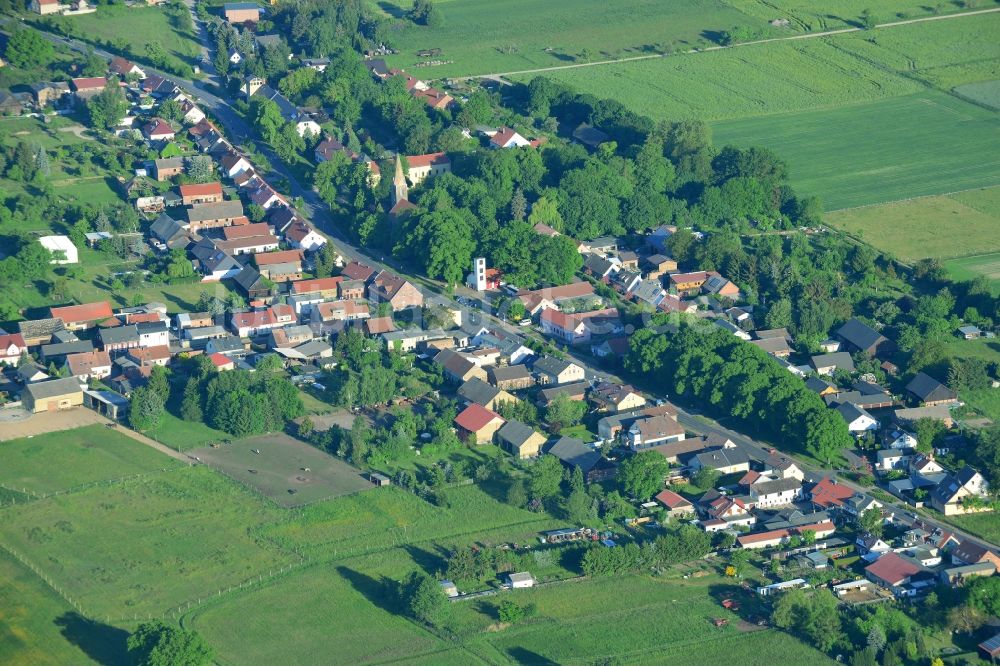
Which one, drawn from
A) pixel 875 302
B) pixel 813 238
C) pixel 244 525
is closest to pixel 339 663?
pixel 244 525

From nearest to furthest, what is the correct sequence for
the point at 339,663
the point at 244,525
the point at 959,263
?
the point at 339,663 → the point at 244,525 → the point at 959,263

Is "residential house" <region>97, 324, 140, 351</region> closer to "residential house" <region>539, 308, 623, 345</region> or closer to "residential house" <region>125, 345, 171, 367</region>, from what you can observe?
"residential house" <region>125, 345, 171, 367</region>

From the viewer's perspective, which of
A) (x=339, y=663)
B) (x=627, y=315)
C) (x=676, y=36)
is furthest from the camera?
(x=676, y=36)

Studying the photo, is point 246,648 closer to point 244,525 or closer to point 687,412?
point 244,525

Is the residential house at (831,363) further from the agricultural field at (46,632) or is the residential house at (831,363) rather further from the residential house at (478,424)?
the agricultural field at (46,632)

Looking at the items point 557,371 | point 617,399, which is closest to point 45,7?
point 557,371

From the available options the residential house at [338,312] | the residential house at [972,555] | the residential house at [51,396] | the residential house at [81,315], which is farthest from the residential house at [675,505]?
the residential house at [81,315]
